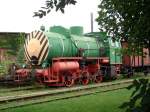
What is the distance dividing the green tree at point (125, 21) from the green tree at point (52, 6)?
94 centimetres

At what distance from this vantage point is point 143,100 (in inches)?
114

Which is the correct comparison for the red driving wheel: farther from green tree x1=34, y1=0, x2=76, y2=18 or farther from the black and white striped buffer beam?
green tree x1=34, y1=0, x2=76, y2=18

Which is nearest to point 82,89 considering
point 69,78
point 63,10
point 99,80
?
point 69,78

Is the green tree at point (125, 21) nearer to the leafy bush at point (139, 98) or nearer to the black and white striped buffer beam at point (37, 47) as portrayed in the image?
the leafy bush at point (139, 98)

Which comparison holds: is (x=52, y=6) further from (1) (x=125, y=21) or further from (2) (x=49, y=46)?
(2) (x=49, y=46)

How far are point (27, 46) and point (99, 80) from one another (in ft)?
18.0

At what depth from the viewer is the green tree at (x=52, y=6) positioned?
326 centimetres

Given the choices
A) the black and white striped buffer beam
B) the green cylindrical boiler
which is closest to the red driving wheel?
the green cylindrical boiler

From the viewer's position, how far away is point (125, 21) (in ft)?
22.4

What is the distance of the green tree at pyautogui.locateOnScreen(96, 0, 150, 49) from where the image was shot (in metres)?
5.29

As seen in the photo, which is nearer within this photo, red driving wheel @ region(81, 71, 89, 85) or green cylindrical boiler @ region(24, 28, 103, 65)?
green cylindrical boiler @ region(24, 28, 103, 65)

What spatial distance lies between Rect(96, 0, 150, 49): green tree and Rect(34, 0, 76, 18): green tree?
94 cm

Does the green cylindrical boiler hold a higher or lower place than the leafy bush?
higher

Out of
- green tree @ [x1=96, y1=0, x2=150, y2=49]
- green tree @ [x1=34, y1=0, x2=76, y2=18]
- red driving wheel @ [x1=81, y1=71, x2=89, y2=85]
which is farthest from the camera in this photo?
red driving wheel @ [x1=81, y1=71, x2=89, y2=85]
